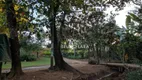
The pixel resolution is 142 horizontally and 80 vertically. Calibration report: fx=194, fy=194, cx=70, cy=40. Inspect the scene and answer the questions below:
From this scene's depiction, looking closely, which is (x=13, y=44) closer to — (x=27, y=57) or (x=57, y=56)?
(x=57, y=56)

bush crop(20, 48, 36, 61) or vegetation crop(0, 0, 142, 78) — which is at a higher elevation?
vegetation crop(0, 0, 142, 78)

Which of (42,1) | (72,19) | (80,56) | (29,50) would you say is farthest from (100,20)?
(80,56)

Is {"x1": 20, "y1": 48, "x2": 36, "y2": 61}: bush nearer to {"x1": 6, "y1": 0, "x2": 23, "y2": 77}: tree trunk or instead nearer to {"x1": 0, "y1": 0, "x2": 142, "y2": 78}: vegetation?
{"x1": 0, "y1": 0, "x2": 142, "y2": 78}: vegetation

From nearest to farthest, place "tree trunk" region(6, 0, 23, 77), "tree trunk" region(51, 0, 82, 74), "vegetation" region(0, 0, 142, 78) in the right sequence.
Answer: "vegetation" region(0, 0, 142, 78)
"tree trunk" region(6, 0, 23, 77)
"tree trunk" region(51, 0, 82, 74)

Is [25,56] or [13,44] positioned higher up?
[13,44]

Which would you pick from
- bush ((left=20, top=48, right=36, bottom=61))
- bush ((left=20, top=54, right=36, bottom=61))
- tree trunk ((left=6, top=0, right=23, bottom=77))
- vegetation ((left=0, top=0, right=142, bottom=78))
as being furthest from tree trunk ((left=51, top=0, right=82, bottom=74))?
bush ((left=20, top=54, right=36, bottom=61))

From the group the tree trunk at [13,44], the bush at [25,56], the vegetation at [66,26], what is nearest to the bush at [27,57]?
the bush at [25,56]

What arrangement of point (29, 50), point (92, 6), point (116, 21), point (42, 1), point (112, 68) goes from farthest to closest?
point (29, 50), point (116, 21), point (112, 68), point (92, 6), point (42, 1)

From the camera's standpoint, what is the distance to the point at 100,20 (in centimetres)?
1970

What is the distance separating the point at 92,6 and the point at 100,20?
552cm

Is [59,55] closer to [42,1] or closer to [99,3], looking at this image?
[99,3]

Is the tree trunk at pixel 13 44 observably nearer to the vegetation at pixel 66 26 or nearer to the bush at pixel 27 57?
the vegetation at pixel 66 26

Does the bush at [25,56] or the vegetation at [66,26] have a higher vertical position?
the vegetation at [66,26]

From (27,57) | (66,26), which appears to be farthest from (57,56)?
(27,57)
